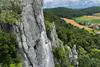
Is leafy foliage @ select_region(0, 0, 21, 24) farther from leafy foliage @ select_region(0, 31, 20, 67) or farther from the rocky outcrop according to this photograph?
leafy foliage @ select_region(0, 31, 20, 67)

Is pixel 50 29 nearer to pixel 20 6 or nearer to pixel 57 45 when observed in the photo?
pixel 57 45

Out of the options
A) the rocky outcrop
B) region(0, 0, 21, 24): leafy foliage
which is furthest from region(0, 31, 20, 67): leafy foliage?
region(0, 0, 21, 24): leafy foliage

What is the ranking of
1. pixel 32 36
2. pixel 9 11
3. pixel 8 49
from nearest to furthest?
1. pixel 8 49
2. pixel 9 11
3. pixel 32 36

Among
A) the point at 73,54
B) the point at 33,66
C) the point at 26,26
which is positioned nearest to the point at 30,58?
the point at 33,66

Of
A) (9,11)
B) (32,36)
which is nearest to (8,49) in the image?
(32,36)

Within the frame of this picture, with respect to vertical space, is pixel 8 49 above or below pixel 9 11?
below

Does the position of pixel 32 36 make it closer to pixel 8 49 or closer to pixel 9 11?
pixel 8 49

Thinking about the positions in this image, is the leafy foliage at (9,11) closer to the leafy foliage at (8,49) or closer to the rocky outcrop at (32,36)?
the rocky outcrop at (32,36)

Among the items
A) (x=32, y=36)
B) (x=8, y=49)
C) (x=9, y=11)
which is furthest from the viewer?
(x=32, y=36)
